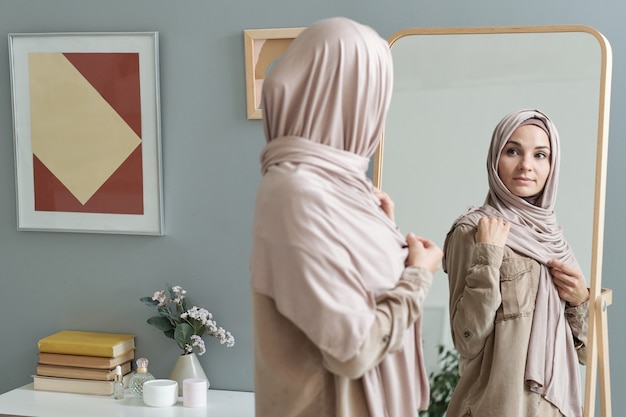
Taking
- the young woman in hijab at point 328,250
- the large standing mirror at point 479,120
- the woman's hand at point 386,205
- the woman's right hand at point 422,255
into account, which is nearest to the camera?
the young woman in hijab at point 328,250

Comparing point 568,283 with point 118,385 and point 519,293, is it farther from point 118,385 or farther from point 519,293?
point 118,385

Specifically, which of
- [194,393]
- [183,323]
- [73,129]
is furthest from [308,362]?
[73,129]

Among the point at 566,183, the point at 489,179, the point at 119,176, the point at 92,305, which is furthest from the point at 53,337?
the point at 566,183

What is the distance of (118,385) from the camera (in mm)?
2609

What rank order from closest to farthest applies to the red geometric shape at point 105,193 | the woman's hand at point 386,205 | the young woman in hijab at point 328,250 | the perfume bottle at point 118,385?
the young woman in hijab at point 328,250 → the woman's hand at point 386,205 → the perfume bottle at point 118,385 → the red geometric shape at point 105,193

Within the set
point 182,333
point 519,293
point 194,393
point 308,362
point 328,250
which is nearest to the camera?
point 328,250

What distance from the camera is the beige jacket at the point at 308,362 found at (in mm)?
1264

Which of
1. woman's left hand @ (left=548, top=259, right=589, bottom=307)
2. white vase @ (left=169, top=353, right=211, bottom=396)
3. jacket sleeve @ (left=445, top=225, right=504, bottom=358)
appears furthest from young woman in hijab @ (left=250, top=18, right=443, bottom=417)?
white vase @ (left=169, top=353, right=211, bottom=396)

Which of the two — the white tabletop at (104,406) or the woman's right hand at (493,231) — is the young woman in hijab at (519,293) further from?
the white tabletop at (104,406)

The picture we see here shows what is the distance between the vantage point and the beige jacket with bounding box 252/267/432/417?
1.26 metres

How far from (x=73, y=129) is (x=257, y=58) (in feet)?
2.33

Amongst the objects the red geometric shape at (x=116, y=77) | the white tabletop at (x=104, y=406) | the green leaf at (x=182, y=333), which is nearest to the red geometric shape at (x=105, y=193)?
the red geometric shape at (x=116, y=77)

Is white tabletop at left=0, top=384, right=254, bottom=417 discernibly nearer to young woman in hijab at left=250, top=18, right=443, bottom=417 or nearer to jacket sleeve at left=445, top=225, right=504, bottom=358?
jacket sleeve at left=445, top=225, right=504, bottom=358

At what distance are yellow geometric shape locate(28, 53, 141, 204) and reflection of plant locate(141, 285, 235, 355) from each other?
0.47m
